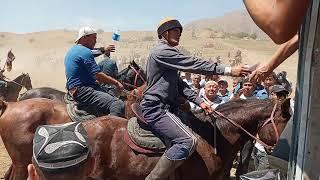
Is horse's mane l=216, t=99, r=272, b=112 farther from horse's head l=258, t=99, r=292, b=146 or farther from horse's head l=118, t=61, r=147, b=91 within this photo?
horse's head l=118, t=61, r=147, b=91

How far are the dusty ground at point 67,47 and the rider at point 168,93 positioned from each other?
5.40 meters

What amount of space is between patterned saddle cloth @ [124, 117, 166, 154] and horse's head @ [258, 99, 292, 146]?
1152mm

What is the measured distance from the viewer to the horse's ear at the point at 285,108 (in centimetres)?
526

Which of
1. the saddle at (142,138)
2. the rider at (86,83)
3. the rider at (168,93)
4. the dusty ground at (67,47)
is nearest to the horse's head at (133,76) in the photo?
the rider at (86,83)

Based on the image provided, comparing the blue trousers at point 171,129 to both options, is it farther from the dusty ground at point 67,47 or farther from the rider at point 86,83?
the dusty ground at point 67,47

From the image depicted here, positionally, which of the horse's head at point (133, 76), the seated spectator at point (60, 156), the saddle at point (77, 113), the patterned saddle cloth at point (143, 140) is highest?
the seated spectator at point (60, 156)

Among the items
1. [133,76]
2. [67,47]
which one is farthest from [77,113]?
[67,47]

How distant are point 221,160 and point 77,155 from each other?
3.93m

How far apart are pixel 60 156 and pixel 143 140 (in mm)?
3795

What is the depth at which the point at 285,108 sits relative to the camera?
5332 millimetres

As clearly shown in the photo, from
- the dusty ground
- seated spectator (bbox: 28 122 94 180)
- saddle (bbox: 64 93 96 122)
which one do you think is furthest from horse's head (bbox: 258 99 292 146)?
the dusty ground

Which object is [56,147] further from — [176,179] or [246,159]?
[246,159]

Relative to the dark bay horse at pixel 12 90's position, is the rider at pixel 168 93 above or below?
above

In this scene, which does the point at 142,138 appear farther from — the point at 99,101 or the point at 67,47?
the point at 67,47
